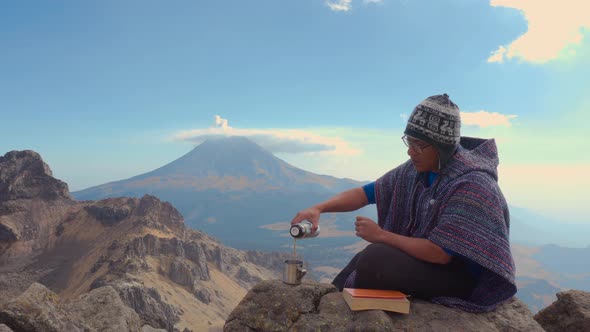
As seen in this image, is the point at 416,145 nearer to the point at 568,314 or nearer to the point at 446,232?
the point at 446,232

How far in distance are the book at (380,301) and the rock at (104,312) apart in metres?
3.88

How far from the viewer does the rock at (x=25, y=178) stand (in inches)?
2287

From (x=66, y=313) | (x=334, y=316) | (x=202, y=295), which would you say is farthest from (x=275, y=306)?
(x=202, y=295)

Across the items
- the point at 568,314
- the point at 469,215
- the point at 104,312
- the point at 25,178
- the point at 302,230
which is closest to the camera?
the point at 469,215

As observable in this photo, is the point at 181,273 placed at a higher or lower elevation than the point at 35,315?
lower

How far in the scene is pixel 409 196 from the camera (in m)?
4.51

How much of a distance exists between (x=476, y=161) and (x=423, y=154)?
0.52 meters

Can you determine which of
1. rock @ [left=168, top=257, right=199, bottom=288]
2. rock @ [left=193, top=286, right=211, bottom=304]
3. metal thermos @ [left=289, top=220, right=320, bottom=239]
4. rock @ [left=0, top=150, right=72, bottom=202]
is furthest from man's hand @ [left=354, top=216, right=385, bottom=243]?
rock @ [left=0, top=150, right=72, bottom=202]

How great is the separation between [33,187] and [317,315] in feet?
224

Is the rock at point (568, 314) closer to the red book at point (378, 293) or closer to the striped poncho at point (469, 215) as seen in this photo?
the striped poncho at point (469, 215)

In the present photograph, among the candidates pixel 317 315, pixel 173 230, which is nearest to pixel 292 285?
pixel 317 315

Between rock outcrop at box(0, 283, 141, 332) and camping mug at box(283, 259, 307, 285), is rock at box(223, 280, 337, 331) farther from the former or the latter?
rock outcrop at box(0, 283, 141, 332)

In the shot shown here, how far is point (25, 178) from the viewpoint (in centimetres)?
6016

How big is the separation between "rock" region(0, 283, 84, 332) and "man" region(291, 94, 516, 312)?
371 cm
